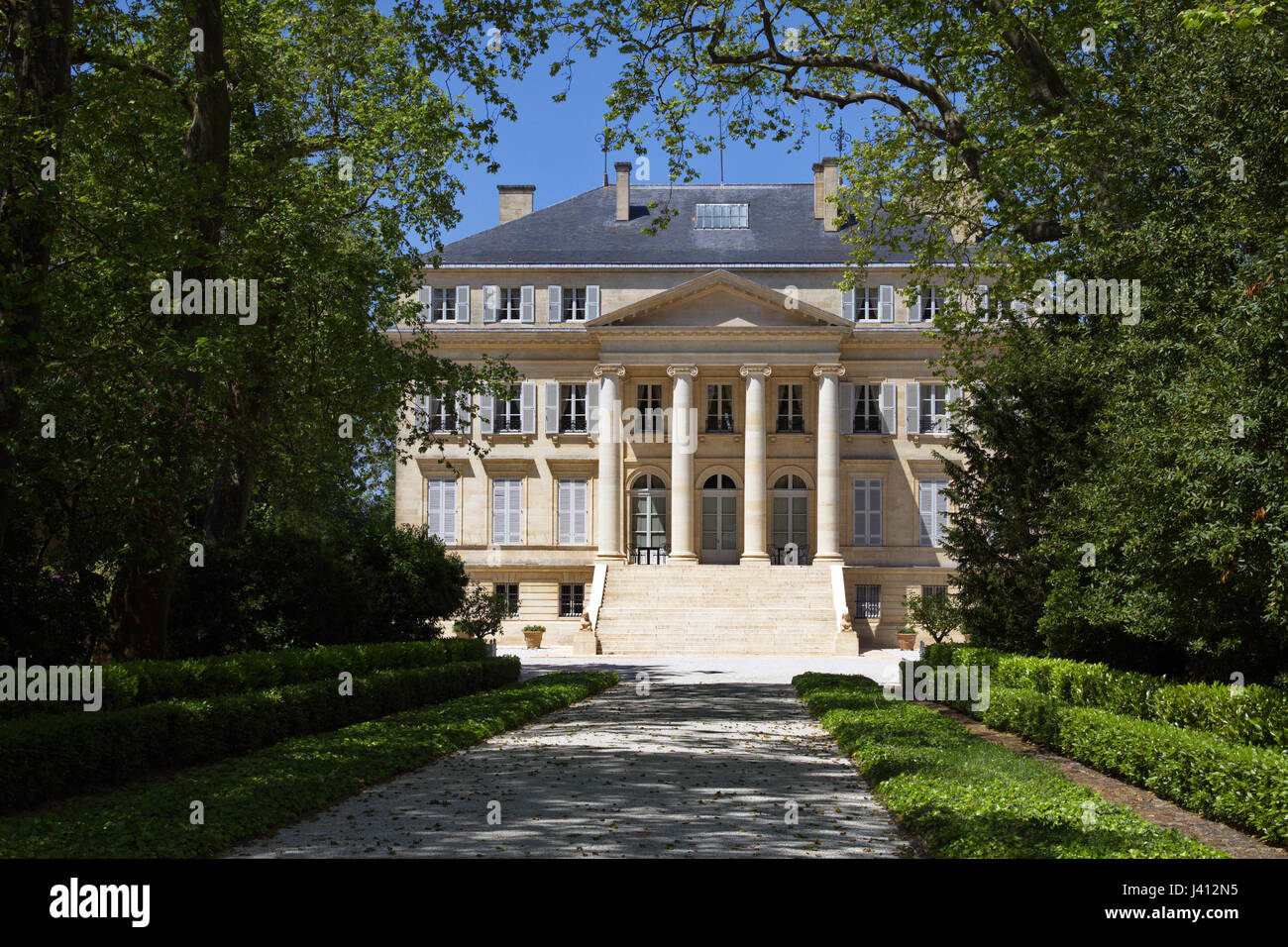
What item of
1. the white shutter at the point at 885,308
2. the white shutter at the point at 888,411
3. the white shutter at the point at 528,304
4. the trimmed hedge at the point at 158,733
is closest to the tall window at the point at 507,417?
the white shutter at the point at 528,304

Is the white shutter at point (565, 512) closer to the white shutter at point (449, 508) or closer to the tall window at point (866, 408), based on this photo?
the white shutter at point (449, 508)

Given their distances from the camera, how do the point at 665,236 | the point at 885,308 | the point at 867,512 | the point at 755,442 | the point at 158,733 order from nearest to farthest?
the point at 158,733 < the point at 755,442 < the point at 867,512 < the point at 885,308 < the point at 665,236

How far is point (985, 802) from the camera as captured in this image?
8547mm

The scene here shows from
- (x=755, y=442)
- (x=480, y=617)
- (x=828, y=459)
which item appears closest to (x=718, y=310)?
(x=755, y=442)

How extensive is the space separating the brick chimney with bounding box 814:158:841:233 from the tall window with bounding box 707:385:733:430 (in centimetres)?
776

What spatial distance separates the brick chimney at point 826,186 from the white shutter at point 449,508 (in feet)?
59.0

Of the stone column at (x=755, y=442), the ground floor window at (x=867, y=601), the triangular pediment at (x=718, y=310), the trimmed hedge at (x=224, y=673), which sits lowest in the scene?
the ground floor window at (x=867, y=601)

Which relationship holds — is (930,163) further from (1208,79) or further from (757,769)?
(757,769)

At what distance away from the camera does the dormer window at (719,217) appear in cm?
4947

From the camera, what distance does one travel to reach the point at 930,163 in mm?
22266

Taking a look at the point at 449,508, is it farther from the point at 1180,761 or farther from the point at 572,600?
the point at 1180,761

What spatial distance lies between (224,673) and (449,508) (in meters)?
32.5
